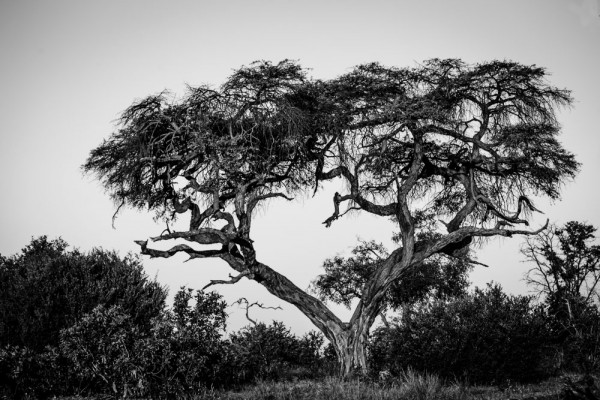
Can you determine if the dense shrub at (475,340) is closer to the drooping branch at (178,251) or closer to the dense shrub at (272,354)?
the dense shrub at (272,354)

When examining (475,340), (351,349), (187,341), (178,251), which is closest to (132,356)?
(187,341)

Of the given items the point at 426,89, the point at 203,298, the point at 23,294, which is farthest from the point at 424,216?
the point at 23,294

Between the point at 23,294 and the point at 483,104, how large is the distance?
18.5 m

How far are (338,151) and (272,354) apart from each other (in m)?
7.93

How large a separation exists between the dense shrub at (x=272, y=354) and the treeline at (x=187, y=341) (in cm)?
4

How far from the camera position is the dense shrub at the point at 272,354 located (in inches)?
714

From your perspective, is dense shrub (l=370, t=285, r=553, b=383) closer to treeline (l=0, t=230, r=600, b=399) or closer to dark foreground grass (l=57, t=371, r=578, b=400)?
treeline (l=0, t=230, r=600, b=399)

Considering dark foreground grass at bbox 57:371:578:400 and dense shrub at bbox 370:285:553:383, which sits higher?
dense shrub at bbox 370:285:553:383

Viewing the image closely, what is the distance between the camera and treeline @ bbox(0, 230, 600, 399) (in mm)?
13023

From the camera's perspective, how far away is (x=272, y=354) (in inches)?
765

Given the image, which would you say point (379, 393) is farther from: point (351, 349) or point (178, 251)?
point (178, 251)

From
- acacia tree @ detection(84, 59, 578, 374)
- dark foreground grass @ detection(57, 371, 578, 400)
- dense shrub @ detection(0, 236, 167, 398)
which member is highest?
acacia tree @ detection(84, 59, 578, 374)

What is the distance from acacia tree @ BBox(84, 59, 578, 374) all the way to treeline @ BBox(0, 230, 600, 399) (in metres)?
2.33

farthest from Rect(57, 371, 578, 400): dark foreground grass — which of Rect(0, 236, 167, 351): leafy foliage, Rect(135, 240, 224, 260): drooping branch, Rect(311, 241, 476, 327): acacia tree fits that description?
Rect(311, 241, 476, 327): acacia tree
